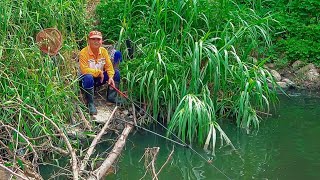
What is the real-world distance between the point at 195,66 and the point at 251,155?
1202 millimetres

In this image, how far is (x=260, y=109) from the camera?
7379mm

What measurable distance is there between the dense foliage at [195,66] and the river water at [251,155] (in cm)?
22

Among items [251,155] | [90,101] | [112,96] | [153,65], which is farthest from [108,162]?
[112,96]

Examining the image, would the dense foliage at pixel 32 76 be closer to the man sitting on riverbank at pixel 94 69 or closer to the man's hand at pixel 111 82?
the man sitting on riverbank at pixel 94 69

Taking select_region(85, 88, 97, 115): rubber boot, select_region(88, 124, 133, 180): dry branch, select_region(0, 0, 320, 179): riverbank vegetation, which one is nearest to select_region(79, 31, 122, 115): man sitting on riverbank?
select_region(85, 88, 97, 115): rubber boot

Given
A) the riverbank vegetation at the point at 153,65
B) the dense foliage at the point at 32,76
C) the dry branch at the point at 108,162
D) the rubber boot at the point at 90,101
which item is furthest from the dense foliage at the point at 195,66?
the dry branch at the point at 108,162

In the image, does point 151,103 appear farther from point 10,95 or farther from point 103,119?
point 10,95

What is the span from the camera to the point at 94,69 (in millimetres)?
6934

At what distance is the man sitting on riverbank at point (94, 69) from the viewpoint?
22.4ft

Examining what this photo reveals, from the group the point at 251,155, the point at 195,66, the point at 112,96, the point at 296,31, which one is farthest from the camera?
the point at 296,31

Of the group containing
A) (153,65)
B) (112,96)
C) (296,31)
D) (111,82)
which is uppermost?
(153,65)

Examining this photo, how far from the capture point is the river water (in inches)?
227

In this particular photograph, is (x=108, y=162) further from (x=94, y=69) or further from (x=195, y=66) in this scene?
(x=94, y=69)

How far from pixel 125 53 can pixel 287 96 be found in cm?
256
